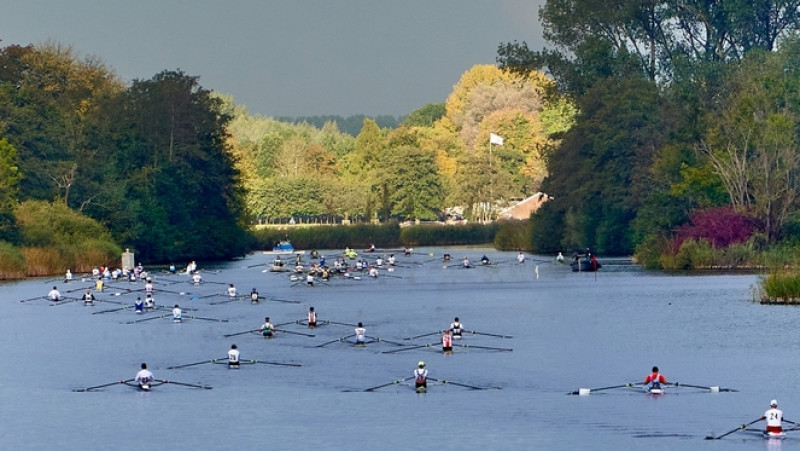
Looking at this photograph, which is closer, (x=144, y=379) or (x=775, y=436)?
(x=775, y=436)

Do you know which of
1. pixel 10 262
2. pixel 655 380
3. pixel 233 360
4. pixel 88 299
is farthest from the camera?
pixel 10 262

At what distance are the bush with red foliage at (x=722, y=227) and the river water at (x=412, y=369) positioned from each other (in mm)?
8290

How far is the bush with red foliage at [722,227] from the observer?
80.8 metres

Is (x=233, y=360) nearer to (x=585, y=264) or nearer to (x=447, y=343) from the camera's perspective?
(x=447, y=343)

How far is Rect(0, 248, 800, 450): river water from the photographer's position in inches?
1298

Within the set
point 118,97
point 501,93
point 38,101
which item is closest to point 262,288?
point 38,101

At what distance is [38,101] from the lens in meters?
105

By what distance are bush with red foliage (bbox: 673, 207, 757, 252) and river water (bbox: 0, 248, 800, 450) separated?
829cm

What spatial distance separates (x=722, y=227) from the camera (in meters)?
81.1

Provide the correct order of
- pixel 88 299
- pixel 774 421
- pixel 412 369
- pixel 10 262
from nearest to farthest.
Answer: pixel 774 421 < pixel 412 369 < pixel 88 299 < pixel 10 262

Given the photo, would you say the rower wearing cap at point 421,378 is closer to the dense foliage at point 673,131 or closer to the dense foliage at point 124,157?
the dense foliage at point 673,131

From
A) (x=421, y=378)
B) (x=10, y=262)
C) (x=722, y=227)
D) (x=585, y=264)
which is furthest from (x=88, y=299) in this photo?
(x=722, y=227)

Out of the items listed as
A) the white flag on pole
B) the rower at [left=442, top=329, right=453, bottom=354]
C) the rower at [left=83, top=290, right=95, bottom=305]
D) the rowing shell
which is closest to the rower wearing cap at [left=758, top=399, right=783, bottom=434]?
the rowing shell

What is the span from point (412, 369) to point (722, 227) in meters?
42.3
